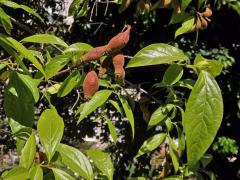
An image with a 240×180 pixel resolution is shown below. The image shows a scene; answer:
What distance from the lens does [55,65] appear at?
2.97 ft

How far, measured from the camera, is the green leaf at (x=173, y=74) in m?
0.96

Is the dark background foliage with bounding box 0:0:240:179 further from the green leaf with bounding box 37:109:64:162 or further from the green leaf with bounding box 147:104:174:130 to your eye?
the green leaf with bounding box 37:109:64:162

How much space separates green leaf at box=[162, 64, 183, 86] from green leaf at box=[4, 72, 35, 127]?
0.33m

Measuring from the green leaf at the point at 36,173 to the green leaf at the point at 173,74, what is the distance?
1.39ft

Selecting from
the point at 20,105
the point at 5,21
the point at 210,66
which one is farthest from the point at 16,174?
the point at 210,66

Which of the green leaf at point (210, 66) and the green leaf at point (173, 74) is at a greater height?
the green leaf at point (210, 66)

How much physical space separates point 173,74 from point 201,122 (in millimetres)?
390

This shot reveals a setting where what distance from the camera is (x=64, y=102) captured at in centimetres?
305

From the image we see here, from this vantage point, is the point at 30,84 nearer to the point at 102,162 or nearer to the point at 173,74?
the point at 102,162

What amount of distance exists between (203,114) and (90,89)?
30 cm

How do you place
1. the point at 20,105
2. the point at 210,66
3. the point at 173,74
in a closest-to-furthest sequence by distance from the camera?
the point at 20,105
the point at 210,66
the point at 173,74

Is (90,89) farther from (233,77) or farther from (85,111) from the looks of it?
(233,77)

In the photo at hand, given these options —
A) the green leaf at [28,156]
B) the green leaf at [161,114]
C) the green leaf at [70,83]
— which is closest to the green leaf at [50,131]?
the green leaf at [28,156]

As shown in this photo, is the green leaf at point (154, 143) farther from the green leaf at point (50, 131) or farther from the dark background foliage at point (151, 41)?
the dark background foliage at point (151, 41)
